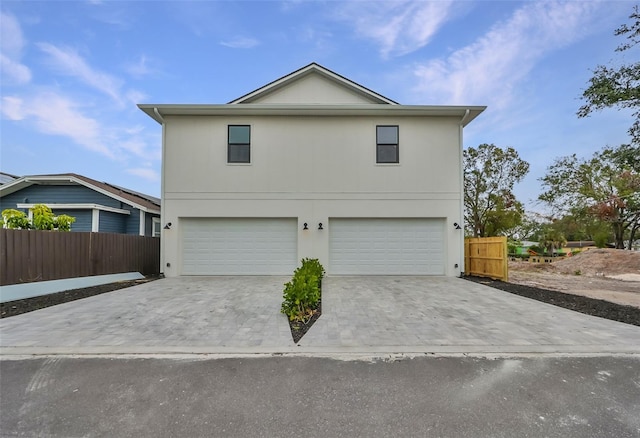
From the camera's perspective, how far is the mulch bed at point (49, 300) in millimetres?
5883

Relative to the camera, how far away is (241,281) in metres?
9.40

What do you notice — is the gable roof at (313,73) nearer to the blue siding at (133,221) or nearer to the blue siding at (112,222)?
the blue siding at (133,221)

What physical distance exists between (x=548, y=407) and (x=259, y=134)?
10.1 meters

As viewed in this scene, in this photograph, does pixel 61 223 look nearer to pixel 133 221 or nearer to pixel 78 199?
pixel 133 221

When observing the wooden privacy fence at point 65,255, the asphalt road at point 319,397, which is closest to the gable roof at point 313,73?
the wooden privacy fence at point 65,255

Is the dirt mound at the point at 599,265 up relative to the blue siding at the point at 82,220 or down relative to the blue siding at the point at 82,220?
down

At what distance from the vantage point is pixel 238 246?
10617 millimetres

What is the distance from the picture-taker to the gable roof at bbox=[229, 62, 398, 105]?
11172 mm

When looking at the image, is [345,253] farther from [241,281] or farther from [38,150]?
[38,150]

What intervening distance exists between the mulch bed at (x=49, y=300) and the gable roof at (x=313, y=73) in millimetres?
7333

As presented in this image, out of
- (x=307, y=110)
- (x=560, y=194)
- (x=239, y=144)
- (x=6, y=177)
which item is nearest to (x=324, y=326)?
(x=307, y=110)

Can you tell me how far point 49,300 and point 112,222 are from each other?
22.7 feet

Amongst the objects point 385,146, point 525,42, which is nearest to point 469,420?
point 385,146

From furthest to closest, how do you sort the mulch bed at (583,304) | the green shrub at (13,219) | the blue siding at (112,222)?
the blue siding at (112,222), the green shrub at (13,219), the mulch bed at (583,304)
